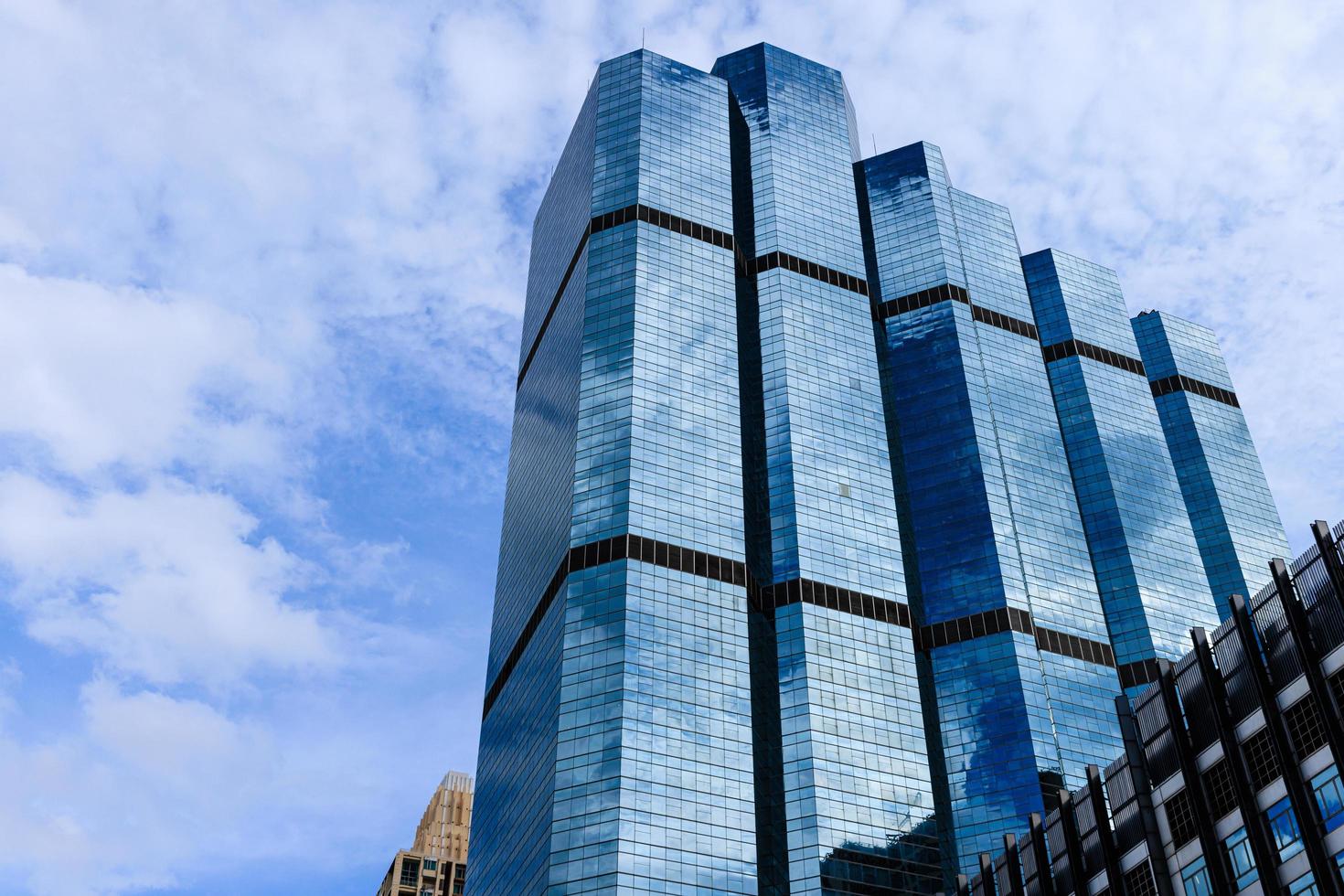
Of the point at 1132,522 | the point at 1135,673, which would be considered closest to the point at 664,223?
the point at 1132,522

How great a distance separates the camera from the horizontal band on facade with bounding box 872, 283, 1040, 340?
191 m

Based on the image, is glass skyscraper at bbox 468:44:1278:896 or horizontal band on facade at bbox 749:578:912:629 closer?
glass skyscraper at bbox 468:44:1278:896

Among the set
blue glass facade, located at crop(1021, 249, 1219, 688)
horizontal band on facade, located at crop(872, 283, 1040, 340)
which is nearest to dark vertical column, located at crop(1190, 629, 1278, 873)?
blue glass facade, located at crop(1021, 249, 1219, 688)

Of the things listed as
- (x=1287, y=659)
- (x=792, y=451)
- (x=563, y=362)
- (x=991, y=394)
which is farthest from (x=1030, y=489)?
(x=1287, y=659)

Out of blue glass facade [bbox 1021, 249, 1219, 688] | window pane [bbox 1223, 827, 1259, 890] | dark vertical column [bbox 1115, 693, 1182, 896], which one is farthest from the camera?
blue glass facade [bbox 1021, 249, 1219, 688]

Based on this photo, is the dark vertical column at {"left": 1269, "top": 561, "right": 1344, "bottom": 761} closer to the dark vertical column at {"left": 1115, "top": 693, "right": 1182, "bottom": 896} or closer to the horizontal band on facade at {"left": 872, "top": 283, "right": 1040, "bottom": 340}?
the dark vertical column at {"left": 1115, "top": 693, "right": 1182, "bottom": 896}

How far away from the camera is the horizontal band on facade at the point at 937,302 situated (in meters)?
191

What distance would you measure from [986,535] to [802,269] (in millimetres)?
44050

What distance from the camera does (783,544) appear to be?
151625 millimetres

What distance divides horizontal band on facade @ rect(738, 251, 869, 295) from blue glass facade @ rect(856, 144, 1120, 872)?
942cm

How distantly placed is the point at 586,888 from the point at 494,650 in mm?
49218

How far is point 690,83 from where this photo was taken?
635 ft

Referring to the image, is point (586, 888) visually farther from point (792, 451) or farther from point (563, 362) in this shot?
point (563, 362)

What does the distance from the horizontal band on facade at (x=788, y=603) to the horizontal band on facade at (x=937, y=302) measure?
50.9m
